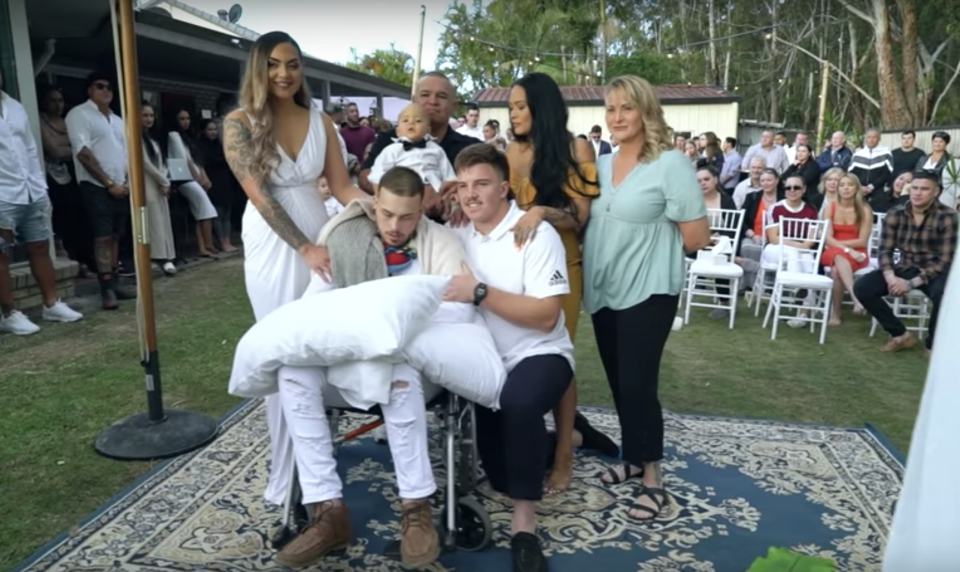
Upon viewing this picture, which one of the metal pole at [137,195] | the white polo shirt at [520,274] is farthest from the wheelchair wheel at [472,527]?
the metal pole at [137,195]

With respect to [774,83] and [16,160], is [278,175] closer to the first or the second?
[16,160]

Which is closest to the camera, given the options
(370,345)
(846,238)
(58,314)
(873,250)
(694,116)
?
(370,345)

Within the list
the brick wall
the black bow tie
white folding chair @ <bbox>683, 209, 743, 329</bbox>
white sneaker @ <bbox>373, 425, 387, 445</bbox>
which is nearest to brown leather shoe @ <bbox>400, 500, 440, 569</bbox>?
white sneaker @ <bbox>373, 425, 387, 445</bbox>

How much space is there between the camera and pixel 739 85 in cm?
4047

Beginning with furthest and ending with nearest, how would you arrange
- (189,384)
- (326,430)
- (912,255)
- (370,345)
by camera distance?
(912,255) < (189,384) < (326,430) < (370,345)

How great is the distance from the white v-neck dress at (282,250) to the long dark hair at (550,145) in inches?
31.3

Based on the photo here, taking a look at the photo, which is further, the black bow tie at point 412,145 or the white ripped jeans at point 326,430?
the black bow tie at point 412,145

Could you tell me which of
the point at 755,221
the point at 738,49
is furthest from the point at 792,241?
the point at 738,49

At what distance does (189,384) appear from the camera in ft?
13.7

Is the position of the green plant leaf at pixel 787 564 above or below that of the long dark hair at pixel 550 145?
below

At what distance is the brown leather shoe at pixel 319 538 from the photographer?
2256 mm

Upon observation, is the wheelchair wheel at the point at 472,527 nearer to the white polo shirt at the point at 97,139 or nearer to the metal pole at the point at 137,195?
the metal pole at the point at 137,195

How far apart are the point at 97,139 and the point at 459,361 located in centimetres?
478

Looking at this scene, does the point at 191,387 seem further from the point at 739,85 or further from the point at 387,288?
the point at 739,85
